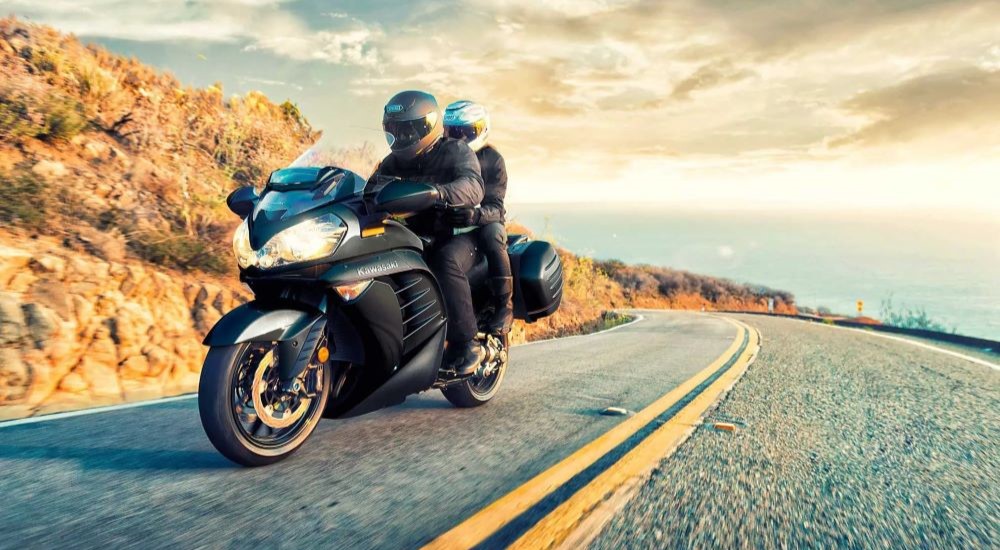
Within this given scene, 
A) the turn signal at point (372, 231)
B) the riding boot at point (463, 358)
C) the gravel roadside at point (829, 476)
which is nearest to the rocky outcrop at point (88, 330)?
the riding boot at point (463, 358)

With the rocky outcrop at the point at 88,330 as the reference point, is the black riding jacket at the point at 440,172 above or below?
above

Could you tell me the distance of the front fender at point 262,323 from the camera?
9.81 ft

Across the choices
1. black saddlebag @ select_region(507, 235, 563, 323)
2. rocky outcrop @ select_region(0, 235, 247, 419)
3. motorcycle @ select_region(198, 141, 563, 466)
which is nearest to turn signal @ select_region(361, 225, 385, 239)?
motorcycle @ select_region(198, 141, 563, 466)

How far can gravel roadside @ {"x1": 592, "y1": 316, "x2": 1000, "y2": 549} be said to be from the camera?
2.49 meters

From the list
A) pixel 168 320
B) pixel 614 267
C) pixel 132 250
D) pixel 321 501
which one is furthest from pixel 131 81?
pixel 614 267

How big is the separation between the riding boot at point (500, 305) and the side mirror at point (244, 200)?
1.83m

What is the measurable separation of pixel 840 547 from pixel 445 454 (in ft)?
6.20

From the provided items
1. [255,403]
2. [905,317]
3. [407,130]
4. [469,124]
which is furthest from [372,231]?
[905,317]

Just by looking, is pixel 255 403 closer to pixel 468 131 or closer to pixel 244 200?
pixel 244 200

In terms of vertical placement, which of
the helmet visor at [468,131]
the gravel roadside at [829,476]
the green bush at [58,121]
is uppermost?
the green bush at [58,121]

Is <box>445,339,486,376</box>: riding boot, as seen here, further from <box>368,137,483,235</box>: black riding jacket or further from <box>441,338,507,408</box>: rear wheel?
<box>368,137,483,235</box>: black riding jacket

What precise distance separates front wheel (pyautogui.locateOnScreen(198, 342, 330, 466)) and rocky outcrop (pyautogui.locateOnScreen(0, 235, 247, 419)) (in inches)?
109

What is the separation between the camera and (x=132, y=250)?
707 cm

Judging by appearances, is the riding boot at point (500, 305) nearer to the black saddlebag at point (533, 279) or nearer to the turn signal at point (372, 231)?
the black saddlebag at point (533, 279)
